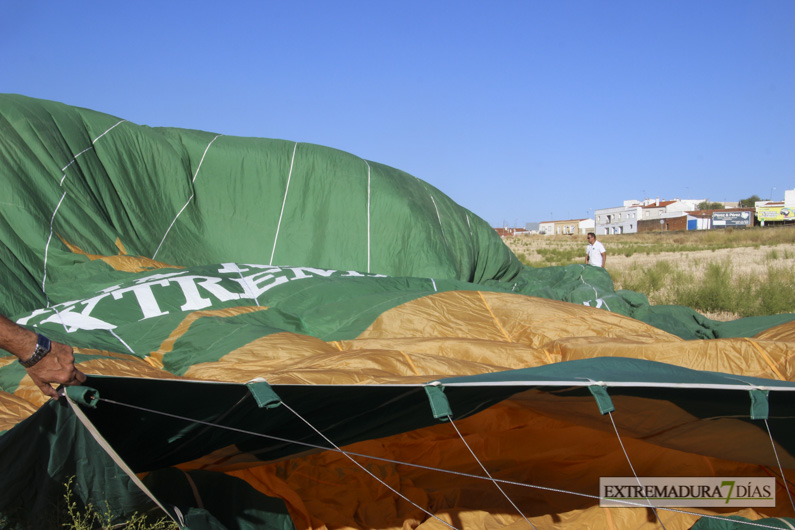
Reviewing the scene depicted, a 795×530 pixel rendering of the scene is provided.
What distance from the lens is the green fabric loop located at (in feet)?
5.64

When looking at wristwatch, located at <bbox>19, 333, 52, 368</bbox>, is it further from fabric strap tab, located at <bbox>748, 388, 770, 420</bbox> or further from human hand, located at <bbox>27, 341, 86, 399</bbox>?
fabric strap tab, located at <bbox>748, 388, 770, 420</bbox>

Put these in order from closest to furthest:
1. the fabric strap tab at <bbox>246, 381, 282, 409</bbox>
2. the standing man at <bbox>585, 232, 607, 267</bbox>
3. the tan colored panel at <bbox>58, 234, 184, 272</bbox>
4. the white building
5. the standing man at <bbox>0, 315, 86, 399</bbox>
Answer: the standing man at <bbox>0, 315, 86, 399</bbox> → the fabric strap tab at <bbox>246, 381, 282, 409</bbox> → the tan colored panel at <bbox>58, 234, 184, 272</bbox> → the standing man at <bbox>585, 232, 607, 267</bbox> → the white building

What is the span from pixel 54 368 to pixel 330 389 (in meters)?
0.77

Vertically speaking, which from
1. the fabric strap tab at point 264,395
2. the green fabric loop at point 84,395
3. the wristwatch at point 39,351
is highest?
the wristwatch at point 39,351

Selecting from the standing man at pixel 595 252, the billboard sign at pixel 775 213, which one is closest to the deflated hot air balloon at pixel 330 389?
the standing man at pixel 595 252

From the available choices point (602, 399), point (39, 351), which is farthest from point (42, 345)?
point (602, 399)

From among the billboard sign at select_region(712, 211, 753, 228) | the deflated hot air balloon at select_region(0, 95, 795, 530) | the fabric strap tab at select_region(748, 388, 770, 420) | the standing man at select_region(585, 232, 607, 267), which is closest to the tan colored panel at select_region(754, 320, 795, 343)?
the deflated hot air balloon at select_region(0, 95, 795, 530)

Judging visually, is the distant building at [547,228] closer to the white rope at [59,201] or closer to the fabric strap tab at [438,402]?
the white rope at [59,201]

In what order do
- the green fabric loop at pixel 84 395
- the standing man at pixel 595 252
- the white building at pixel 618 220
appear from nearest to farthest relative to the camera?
1. the green fabric loop at pixel 84 395
2. the standing man at pixel 595 252
3. the white building at pixel 618 220

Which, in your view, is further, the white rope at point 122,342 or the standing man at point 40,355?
the white rope at point 122,342

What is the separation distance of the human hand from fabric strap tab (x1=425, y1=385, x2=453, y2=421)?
38.9 inches

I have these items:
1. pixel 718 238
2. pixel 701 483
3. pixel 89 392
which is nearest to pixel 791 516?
pixel 701 483

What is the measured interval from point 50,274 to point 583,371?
4199 millimetres

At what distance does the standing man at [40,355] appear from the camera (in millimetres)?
1488
